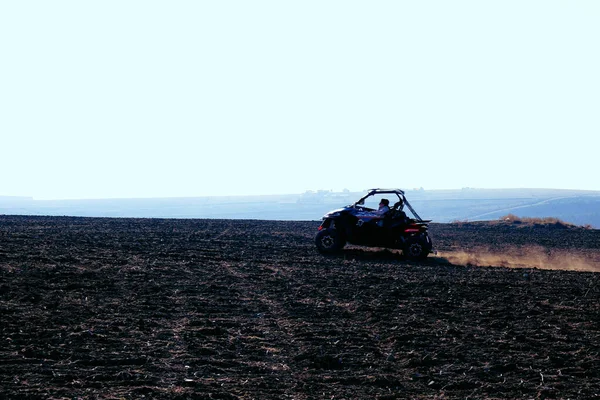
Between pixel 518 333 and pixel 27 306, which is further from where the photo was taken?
pixel 27 306

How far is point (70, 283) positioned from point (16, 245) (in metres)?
8.24

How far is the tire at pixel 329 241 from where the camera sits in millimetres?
21297

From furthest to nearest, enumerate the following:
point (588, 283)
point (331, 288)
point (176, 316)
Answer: point (588, 283) < point (331, 288) < point (176, 316)

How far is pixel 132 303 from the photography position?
40.0 feet

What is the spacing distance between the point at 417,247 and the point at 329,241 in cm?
243

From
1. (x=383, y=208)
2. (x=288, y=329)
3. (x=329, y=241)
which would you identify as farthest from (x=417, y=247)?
(x=288, y=329)

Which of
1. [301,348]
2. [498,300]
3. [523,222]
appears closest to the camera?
[301,348]

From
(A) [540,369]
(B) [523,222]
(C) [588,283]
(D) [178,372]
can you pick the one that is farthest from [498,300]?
(B) [523,222]

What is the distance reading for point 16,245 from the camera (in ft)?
70.1

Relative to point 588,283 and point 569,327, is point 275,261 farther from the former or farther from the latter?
point 569,327

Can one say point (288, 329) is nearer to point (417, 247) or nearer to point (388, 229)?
point (388, 229)

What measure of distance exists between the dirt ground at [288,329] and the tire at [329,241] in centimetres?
177

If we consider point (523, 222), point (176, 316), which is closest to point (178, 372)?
point (176, 316)

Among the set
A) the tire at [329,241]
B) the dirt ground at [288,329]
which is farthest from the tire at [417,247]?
the tire at [329,241]
